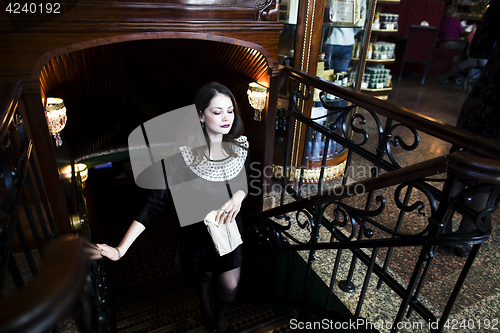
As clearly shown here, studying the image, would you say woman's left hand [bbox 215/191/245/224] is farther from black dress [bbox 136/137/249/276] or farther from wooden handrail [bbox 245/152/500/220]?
wooden handrail [bbox 245/152/500/220]

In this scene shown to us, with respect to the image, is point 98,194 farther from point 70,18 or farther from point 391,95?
point 391,95

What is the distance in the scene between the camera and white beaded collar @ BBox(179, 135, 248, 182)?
1604mm

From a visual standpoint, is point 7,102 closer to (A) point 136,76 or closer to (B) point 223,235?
(B) point 223,235

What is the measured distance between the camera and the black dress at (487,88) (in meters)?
1.82

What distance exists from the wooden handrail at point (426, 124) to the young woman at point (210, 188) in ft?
2.11

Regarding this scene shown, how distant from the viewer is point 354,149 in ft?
5.84

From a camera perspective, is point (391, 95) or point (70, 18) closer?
point (70, 18)

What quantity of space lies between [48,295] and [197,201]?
1306 millimetres

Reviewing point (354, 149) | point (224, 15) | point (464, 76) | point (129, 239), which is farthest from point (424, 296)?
point (464, 76)

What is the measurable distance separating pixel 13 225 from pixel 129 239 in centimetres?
65

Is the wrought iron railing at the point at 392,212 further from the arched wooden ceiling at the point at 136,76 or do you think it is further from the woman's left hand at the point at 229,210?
the arched wooden ceiling at the point at 136,76

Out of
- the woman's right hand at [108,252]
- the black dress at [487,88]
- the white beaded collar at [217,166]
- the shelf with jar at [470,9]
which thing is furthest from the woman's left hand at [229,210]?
the shelf with jar at [470,9]

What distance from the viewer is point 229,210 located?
168cm

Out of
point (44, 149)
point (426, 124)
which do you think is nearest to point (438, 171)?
point (426, 124)
